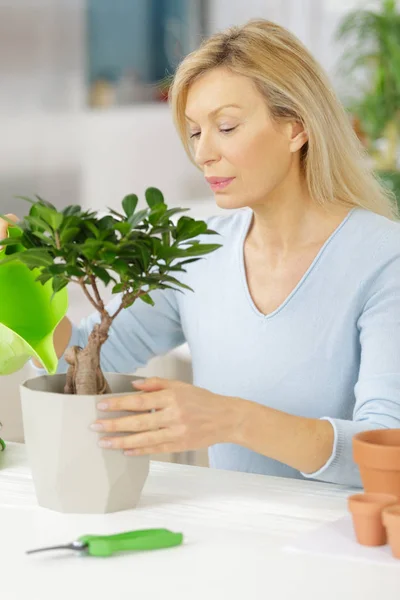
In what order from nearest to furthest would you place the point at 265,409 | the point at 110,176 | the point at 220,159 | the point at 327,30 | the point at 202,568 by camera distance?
the point at 202,568
the point at 265,409
the point at 220,159
the point at 110,176
the point at 327,30

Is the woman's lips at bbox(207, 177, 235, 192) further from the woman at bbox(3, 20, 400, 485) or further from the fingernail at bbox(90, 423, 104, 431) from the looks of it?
the fingernail at bbox(90, 423, 104, 431)

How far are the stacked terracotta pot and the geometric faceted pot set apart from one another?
11.0 inches

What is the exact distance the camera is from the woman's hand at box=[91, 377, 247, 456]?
1.29 metres

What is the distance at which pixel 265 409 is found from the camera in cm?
144

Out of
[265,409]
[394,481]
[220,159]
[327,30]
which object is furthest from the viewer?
[327,30]

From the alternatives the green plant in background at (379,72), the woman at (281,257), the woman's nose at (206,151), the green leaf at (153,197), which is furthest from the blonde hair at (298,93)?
the green plant in background at (379,72)

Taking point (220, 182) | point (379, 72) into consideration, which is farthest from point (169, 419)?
point (379, 72)

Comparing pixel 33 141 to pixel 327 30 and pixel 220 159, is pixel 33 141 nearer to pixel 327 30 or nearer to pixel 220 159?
pixel 327 30

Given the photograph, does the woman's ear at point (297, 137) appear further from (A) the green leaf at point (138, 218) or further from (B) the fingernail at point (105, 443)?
(B) the fingernail at point (105, 443)

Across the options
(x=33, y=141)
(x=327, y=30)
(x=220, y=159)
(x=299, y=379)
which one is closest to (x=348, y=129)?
(x=220, y=159)

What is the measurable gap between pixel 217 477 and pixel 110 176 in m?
4.23

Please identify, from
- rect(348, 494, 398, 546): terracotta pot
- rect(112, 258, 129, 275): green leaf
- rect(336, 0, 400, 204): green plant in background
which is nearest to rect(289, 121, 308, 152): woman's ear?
rect(112, 258, 129, 275): green leaf

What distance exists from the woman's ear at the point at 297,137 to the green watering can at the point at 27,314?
59 cm

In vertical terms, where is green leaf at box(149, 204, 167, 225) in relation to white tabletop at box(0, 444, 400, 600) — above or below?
above
